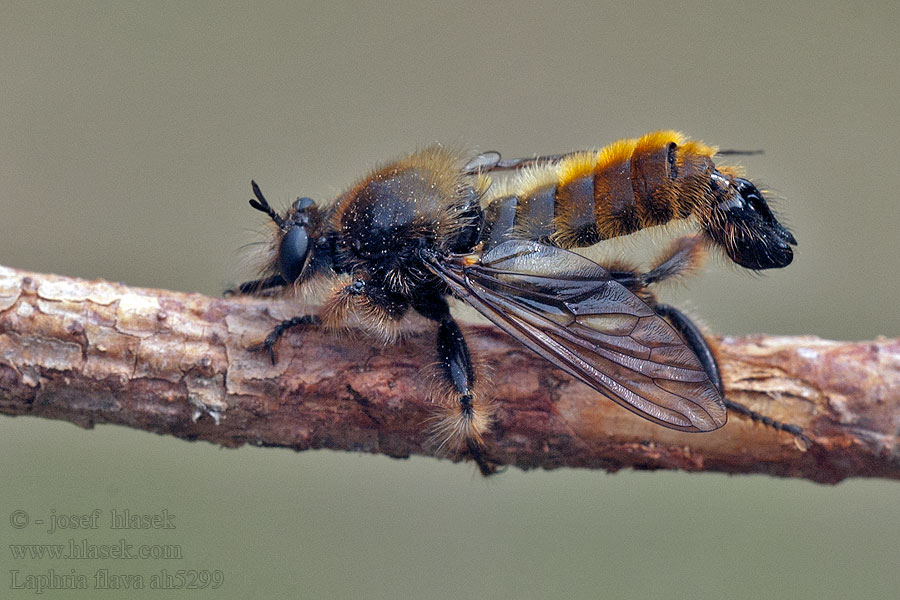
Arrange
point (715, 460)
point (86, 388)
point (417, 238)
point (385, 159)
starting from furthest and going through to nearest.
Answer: point (385, 159) → point (417, 238) → point (715, 460) → point (86, 388)

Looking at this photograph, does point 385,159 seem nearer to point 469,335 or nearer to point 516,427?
point 469,335

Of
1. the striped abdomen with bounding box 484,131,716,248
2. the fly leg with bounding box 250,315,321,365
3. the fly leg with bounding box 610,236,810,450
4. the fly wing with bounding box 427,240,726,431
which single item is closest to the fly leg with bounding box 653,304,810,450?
the fly leg with bounding box 610,236,810,450

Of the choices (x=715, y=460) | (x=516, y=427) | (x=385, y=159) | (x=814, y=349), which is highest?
(x=385, y=159)

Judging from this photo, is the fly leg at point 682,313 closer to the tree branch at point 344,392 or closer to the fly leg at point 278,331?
the tree branch at point 344,392

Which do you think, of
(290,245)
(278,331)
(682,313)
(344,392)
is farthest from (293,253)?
(682,313)

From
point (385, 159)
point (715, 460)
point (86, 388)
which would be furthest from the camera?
point (385, 159)

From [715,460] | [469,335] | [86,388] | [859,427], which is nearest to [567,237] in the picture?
[469,335]

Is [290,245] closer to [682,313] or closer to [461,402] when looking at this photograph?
[461,402]
